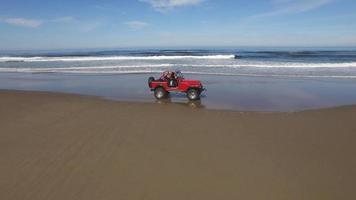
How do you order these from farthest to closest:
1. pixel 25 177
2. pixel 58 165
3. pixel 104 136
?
pixel 104 136
pixel 58 165
pixel 25 177

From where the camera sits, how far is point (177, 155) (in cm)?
623

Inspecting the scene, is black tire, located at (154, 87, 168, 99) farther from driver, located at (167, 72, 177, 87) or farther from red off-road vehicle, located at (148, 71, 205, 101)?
driver, located at (167, 72, 177, 87)

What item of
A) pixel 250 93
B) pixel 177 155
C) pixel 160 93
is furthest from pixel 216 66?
pixel 177 155

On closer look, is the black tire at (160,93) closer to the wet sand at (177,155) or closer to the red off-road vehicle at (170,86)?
the red off-road vehicle at (170,86)

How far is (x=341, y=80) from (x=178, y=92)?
9476mm

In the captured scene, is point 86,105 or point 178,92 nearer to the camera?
point 86,105

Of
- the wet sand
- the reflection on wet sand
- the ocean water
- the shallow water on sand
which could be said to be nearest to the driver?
the shallow water on sand

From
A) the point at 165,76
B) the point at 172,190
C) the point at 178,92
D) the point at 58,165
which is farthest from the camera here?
the point at 178,92

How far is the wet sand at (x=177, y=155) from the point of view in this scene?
193 inches

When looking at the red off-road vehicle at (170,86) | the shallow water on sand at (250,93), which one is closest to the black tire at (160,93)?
the red off-road vehicle at (170,86)

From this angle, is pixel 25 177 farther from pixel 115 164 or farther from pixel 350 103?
pixel 350 103

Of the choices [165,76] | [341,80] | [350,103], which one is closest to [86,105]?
[165,76]

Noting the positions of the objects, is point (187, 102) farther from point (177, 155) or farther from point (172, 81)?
point (177, 155)

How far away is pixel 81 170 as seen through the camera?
5.54 m
